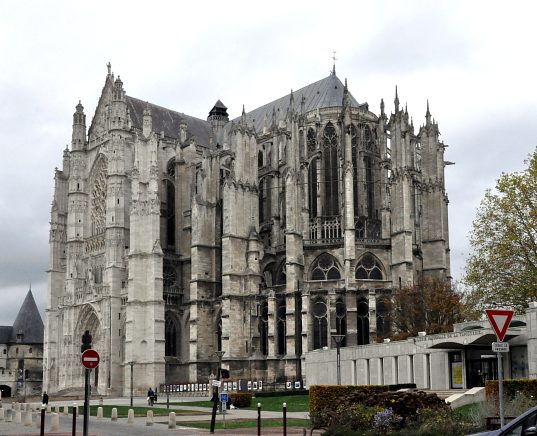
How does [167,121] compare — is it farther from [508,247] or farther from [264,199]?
[508,247]

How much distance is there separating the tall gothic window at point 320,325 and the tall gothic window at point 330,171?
9.48 meters

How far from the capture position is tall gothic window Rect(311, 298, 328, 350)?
2355 inches

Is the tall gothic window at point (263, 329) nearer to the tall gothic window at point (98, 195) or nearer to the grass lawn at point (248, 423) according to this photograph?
the tall gothic window at point (98, 195)

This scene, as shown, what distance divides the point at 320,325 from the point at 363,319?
3.25m

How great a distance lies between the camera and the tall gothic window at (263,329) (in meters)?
63.9

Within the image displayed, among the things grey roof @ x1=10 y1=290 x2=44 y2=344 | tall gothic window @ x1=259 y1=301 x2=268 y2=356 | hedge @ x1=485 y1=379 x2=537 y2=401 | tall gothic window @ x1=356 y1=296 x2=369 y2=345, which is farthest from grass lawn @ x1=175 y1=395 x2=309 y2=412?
grey roof @ x1=10 y1=290 x2=44 y2=344

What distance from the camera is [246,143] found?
221 feet

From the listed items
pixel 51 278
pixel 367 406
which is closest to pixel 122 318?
pixel 51 278

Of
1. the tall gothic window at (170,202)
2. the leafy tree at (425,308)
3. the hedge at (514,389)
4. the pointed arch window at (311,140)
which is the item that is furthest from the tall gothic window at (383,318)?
the hedge at (514,389)

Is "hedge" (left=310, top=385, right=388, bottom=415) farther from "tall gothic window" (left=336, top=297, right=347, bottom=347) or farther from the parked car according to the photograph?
"tall gothic window" (left=336, top=297, right=347, bottom=347)

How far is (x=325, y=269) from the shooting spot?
204 ft

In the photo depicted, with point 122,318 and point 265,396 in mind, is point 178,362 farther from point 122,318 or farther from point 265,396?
point 265,396

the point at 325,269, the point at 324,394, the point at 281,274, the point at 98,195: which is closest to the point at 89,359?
the point at 324,394

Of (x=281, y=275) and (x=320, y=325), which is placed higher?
(x=281, y=275)
